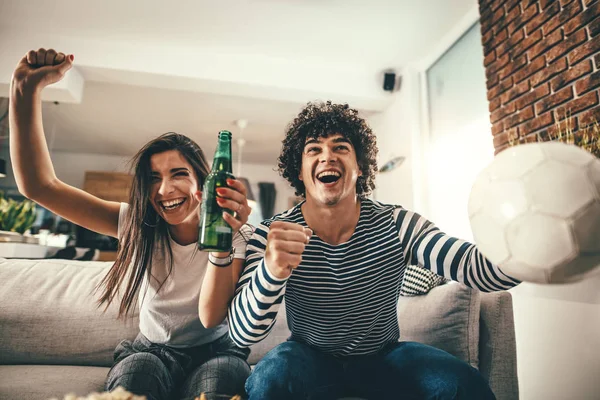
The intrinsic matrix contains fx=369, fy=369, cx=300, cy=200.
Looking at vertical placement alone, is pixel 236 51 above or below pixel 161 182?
above

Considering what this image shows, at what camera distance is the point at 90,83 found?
12.9 ft

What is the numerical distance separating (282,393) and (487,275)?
2.03ft

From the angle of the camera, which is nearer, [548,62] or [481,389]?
[481,389]

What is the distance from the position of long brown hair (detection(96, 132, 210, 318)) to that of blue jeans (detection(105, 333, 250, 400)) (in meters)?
0.19

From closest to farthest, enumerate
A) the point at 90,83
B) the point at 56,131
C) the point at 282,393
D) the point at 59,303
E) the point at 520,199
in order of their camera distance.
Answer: the point at 520,199
the point at 282,393
the point at 59,303
the point at 90,83
the point at 56,131

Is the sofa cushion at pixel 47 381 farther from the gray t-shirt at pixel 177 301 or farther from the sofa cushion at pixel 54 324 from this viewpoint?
the gray t-shirt at pixel 177 301

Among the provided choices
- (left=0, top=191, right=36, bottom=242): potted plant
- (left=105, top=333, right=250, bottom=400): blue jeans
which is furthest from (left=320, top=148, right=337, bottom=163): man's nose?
(left=0, top=191, right=36, bottom=242): potted plant

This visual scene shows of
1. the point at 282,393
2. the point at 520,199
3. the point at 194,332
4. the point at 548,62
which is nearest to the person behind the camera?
the point at 520,199

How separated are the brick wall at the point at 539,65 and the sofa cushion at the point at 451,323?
3.82 feet

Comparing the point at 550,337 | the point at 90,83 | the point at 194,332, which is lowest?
the point at 550,337

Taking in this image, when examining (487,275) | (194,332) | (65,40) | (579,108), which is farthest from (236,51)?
(487,275)

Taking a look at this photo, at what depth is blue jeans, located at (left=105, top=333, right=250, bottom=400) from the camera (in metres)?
1.00

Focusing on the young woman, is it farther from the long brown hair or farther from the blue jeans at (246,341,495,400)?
the blue jeans at (246,341,495,400)

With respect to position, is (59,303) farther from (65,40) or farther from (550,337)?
(65,40)
